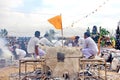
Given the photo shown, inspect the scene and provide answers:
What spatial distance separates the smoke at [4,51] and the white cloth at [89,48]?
27.8 ft

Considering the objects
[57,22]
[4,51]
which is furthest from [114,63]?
[4,51]

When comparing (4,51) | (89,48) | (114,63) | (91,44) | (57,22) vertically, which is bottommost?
(114,63)

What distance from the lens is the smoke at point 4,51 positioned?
19500mm

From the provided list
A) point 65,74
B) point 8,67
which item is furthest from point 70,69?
point 8,67

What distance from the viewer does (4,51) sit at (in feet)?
65.1

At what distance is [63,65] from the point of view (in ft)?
32.8

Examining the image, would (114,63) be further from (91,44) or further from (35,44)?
(35,44)

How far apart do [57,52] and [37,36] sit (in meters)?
2.54

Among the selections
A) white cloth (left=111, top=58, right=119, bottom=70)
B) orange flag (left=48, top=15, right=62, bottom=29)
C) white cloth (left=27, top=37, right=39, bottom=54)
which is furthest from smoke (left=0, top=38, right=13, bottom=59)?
orange flag (left=48, top=15, right=62, bottom=29)

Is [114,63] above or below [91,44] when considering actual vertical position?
below

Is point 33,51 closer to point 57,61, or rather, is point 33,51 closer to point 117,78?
point 57,61

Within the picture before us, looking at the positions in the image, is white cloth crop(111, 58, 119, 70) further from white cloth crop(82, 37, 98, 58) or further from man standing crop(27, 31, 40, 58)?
man standing crop(27, 31, 40, 58)

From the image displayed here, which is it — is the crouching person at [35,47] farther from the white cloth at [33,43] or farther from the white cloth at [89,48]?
the white cloth at [89,48]

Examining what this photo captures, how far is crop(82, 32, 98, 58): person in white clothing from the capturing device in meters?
11.4
